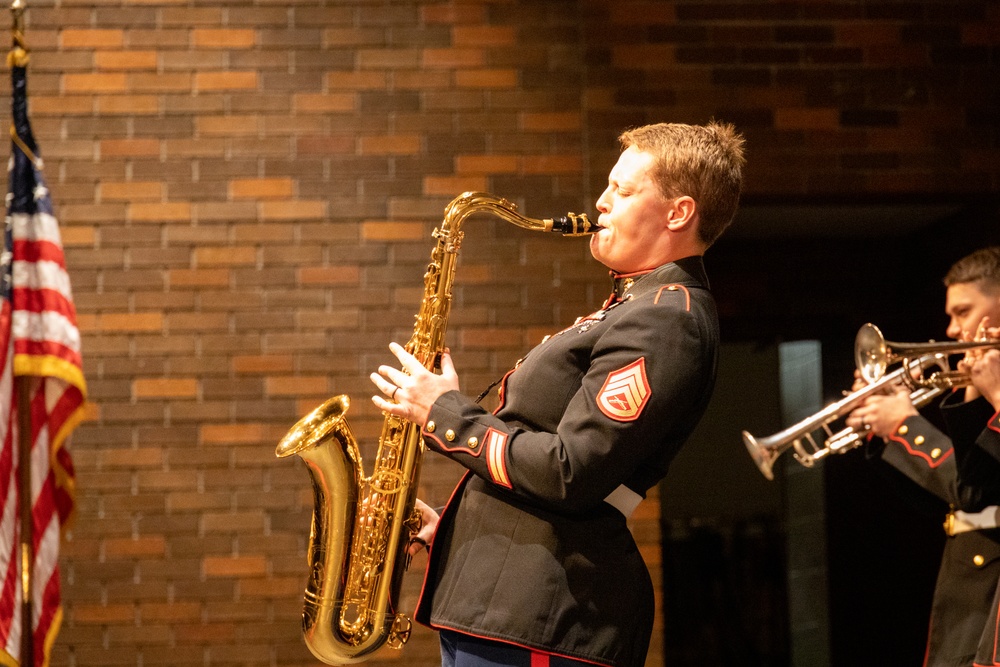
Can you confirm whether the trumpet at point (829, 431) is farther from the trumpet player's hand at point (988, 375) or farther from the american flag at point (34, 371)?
the american flag at point (34, 371)

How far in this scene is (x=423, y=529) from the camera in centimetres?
244

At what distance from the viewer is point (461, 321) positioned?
160 inches

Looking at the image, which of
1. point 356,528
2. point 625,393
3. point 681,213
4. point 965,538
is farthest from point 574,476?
point 965,538

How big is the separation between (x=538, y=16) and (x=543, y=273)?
100 centimetres

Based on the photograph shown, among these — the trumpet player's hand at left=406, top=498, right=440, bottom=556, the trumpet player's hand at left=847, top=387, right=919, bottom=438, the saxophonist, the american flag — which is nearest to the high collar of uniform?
the saxophonist

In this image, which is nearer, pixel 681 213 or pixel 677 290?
pixel 677 290

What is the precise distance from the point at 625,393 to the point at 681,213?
447mm

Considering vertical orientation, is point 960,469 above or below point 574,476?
below

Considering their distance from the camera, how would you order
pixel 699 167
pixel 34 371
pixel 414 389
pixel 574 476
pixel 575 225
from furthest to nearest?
1. pixel 34 371
2. pixel 575 225
3. pixel 699 167
4. pixel 414 389
5. pixel 574 476

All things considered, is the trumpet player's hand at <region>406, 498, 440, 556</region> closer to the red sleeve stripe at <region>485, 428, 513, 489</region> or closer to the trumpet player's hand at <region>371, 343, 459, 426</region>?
the trumpet player's hand at <region>371, 343, 459, 426</region>

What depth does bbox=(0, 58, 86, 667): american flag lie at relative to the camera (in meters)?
3.05

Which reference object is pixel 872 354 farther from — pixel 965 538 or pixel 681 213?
pixel 681 213

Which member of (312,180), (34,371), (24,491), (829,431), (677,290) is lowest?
(24,491)

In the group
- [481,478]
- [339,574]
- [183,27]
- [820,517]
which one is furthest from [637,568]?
[820,517]
